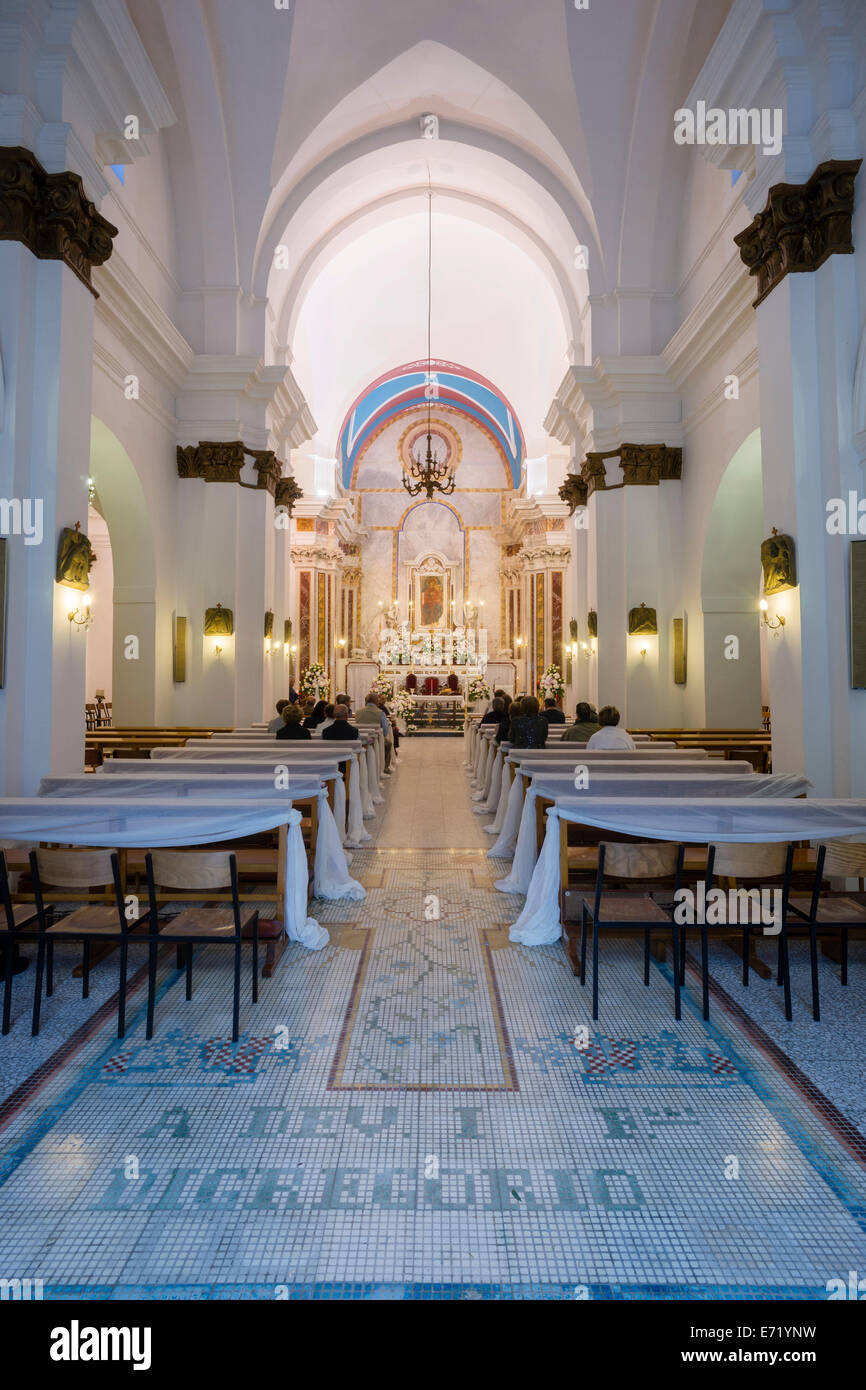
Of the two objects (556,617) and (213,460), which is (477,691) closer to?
(556,617)

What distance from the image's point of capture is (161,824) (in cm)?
350

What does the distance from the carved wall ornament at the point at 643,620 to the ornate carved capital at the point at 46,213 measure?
737 centimetres

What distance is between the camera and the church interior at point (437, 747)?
2189mm

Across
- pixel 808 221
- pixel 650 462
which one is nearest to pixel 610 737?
pixel 808 221

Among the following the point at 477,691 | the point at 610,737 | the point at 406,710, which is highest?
the point at 477,691

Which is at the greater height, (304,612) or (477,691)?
(304,612)

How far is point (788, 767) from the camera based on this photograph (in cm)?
573

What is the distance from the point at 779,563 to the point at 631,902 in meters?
3.24

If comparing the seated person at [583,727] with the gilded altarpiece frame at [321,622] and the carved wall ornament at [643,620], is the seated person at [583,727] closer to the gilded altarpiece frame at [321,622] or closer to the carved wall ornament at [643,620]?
the carved wall ornament at [643,620]

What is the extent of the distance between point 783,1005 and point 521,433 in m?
20.1

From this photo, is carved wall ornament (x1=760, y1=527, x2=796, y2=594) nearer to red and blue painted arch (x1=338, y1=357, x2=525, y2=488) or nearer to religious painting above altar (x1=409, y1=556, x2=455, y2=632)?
red and blue painted arch (x1=338, y1=357, x2=525, y2=488)

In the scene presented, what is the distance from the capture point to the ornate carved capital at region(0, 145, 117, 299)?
5258 mm

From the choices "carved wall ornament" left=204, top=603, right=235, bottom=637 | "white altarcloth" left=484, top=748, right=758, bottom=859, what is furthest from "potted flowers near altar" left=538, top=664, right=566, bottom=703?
"white altarcloth" left=484, top=748, right=758, bottom=859

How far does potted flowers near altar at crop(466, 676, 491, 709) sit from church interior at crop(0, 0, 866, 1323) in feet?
14.3
